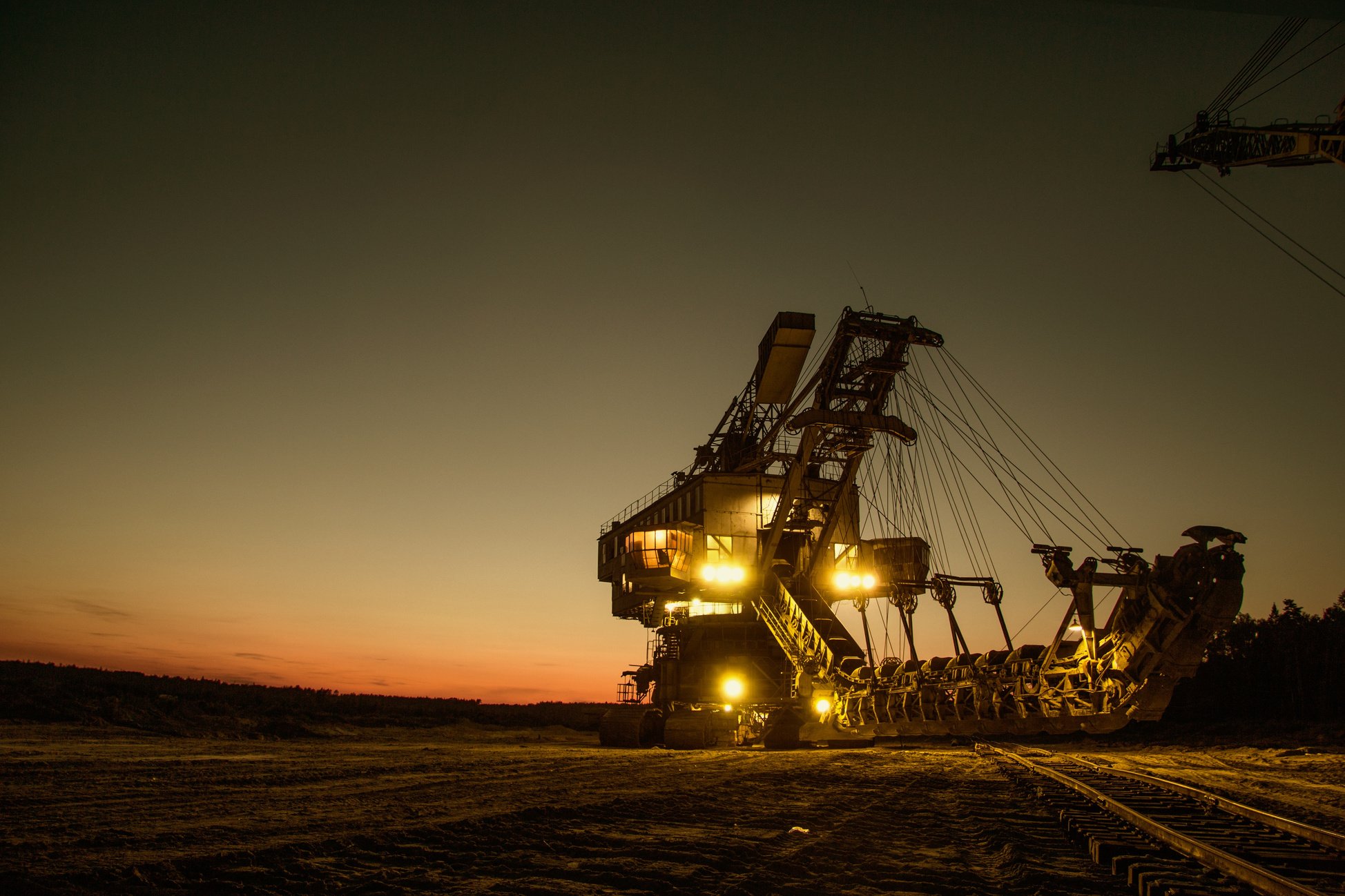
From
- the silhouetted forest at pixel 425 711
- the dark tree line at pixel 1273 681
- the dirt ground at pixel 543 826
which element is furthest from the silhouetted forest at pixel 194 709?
the dark tree line at pixel 1273 681

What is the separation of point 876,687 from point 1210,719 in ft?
76.1

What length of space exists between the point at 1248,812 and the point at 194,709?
3894 centimetres

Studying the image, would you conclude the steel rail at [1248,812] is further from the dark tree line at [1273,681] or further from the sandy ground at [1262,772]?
the dark tree line at [1273,681]

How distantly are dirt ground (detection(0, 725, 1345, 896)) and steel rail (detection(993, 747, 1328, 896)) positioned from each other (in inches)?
34.9

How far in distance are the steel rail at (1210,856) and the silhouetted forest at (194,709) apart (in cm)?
A: 2893

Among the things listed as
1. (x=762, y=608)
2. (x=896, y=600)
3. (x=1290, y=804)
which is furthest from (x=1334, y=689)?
(x=1290, y=804)

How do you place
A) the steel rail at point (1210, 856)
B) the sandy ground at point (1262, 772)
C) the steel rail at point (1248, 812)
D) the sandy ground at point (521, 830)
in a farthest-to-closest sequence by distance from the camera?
the sandy ground at point (1262, 772)
the steel rail at point (1248, 812)
the sandy ground at point (521, 830)
the steel rail at point (1210, 856)

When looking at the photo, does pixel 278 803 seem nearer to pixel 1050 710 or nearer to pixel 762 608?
pixel 1050 710

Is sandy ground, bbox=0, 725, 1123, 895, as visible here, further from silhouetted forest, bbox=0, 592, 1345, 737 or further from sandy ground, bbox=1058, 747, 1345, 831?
silhouetted forest, bbox=0, 592, 1345, 737

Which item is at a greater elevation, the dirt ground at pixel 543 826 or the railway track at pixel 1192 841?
the railway track at pixel 1192 841

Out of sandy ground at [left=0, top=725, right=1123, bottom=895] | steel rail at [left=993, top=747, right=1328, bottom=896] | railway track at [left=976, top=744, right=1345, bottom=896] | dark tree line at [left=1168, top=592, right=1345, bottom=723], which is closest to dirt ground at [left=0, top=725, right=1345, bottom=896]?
sandy ground at [left=0, top=725, right=1123, bottom=895]

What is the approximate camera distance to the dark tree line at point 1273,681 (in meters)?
40.2

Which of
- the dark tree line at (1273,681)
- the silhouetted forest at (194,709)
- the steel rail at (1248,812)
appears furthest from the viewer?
the dark tree line at (1273,681)

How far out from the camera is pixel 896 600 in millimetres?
34656
